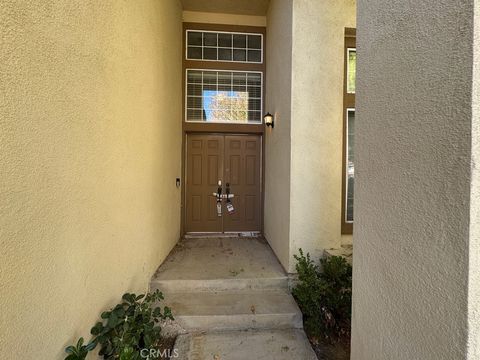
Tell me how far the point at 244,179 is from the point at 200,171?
2.83ft

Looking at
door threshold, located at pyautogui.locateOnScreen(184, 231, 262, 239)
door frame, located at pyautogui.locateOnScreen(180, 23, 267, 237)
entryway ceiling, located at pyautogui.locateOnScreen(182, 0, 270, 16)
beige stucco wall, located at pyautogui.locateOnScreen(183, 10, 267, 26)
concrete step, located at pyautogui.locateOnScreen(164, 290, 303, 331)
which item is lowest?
concrete step, located at pyautogui.locateOnScreen(164, 290, 303, 331)

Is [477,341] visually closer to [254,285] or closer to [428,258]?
[428,258]

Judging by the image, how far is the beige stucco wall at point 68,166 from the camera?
3.39ft

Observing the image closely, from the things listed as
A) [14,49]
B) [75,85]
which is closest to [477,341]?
[14,49]

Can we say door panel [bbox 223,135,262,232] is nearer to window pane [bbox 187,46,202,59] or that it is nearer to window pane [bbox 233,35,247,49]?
window pane [bbox 187,46,202,59]

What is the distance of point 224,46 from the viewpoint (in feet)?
15.2

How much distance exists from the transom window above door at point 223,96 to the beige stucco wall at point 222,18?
941 mm

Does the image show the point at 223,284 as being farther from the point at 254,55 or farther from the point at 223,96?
the point at 254,55

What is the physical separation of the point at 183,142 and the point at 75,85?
314cm

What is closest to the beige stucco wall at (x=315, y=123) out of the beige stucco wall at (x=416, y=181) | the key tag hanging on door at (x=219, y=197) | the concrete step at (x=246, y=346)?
the concrete step at (x=246, y=346)

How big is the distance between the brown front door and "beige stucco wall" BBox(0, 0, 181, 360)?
6.61ft

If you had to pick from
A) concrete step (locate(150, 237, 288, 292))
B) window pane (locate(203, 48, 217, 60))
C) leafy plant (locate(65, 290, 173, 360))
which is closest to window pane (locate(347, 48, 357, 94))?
window pane (locate(203, 48, 217, 60))

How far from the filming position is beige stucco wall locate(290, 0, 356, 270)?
291 centimetres

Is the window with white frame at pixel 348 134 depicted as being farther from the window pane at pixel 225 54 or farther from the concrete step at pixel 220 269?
the window pane at pixel 225 54
